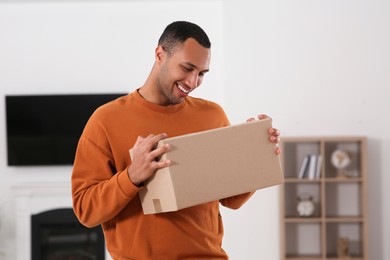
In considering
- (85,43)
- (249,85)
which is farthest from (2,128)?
(249,85)

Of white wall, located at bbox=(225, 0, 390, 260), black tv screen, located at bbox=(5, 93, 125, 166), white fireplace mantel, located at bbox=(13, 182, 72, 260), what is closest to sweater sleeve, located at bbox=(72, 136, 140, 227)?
white wall, located at bbox=(225, 0, 390, 260)

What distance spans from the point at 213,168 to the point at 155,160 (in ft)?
0.56

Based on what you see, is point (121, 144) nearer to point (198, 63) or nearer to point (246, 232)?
point (198, 63)

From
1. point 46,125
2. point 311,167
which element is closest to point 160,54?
point 311,167

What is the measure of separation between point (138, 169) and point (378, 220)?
3548mm

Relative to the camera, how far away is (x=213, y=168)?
65.7 inches

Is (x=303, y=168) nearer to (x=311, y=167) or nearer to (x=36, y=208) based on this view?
(x=311, y=167)

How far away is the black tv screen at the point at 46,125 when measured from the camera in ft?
17.1

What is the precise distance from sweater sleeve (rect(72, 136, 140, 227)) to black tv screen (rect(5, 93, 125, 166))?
356 cm

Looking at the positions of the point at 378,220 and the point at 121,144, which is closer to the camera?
the point at 121,144

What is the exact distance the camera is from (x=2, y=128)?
532 centimetres

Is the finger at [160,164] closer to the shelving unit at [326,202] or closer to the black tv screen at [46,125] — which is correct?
the shelving unit at [326,202]

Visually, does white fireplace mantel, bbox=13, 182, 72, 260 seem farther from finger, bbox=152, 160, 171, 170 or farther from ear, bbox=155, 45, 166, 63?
finger, bbox=152, 160, 171, 170

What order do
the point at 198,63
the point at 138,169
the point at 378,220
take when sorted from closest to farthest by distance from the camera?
the point at 138,169
the point at 198,63
the point at 378,220
